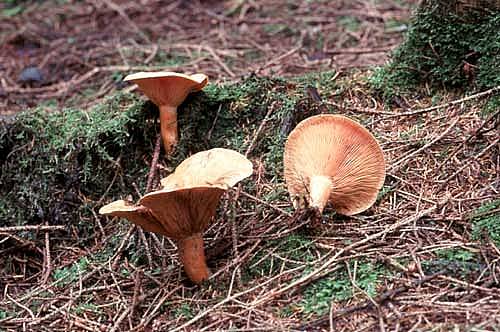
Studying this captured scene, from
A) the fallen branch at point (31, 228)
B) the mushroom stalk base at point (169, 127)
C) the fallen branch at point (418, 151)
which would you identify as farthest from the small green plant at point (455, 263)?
the fallen branch at point (31, 228)

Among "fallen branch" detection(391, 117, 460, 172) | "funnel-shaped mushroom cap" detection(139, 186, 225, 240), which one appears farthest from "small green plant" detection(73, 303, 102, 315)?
"fallen branch" detection(391, 117, 460, 172)

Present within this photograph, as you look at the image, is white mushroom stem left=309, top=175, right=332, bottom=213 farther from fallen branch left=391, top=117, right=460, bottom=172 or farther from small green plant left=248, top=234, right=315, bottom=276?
fallen branch left=391, top=117, right=460, bottom=172

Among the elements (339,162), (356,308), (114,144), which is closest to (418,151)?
(339,162)

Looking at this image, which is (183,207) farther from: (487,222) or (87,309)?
(487,222)

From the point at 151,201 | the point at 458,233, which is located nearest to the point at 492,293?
the point at 458,233

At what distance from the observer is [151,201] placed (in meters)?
2.72

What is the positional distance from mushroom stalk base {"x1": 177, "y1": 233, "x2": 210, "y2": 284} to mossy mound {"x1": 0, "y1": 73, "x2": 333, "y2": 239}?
0.93 m

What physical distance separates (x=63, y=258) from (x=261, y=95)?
5.35ft

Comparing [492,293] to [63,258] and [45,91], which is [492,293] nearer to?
[63,258]

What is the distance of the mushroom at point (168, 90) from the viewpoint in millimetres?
3582

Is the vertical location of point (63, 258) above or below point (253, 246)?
below

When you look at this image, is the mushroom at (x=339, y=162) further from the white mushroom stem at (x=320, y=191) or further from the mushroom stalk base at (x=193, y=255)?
the mushroom stalk base at (x=193, y=255)

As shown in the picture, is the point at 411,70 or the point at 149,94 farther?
the point at 411,70

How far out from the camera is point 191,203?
283 cm
